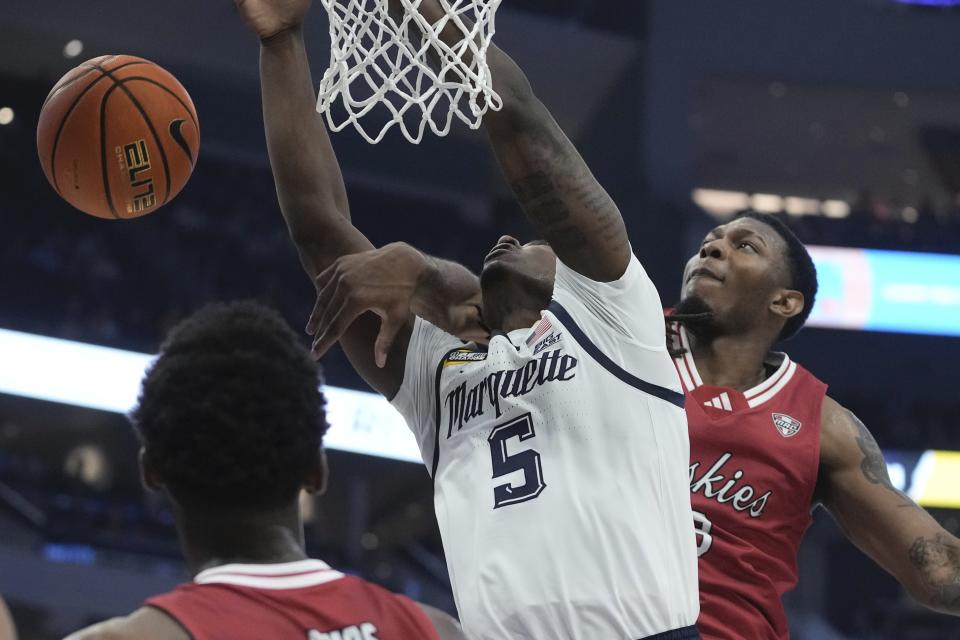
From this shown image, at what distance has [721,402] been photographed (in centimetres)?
340

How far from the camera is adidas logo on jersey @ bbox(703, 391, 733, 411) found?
3389 millimetres

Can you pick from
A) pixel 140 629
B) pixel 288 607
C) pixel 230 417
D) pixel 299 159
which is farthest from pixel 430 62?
pixel 140 629

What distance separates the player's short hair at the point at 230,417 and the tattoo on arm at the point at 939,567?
1.99 metres

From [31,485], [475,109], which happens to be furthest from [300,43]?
[31,485]

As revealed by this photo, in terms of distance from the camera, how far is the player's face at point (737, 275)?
3.55 m

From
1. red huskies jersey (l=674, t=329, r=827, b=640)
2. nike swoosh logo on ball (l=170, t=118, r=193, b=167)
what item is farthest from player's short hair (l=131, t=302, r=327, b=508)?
nike swoosh logo on ball (l=170, t=118, r=193, b=167)

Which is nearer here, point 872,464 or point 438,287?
point 438,287

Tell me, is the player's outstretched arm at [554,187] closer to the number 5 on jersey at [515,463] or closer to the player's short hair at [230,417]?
the number 5 on jersey at [515,463]

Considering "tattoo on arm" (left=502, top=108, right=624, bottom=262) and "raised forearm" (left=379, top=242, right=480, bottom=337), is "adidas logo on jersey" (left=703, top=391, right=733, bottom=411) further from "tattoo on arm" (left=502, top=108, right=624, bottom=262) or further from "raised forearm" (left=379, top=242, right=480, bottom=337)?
"tattoo on arm" (left=502, top=108, right=624, bottom=262)

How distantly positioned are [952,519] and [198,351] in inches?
594

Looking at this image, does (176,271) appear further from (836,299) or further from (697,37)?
(836,299)

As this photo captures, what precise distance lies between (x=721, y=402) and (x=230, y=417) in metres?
1.93

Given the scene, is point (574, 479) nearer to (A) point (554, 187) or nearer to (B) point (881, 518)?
(A) point (554, 187)

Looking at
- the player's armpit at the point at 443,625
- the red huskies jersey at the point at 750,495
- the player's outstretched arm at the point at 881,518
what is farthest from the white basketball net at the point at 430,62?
the player's outstretched arm at the point at 881,518
